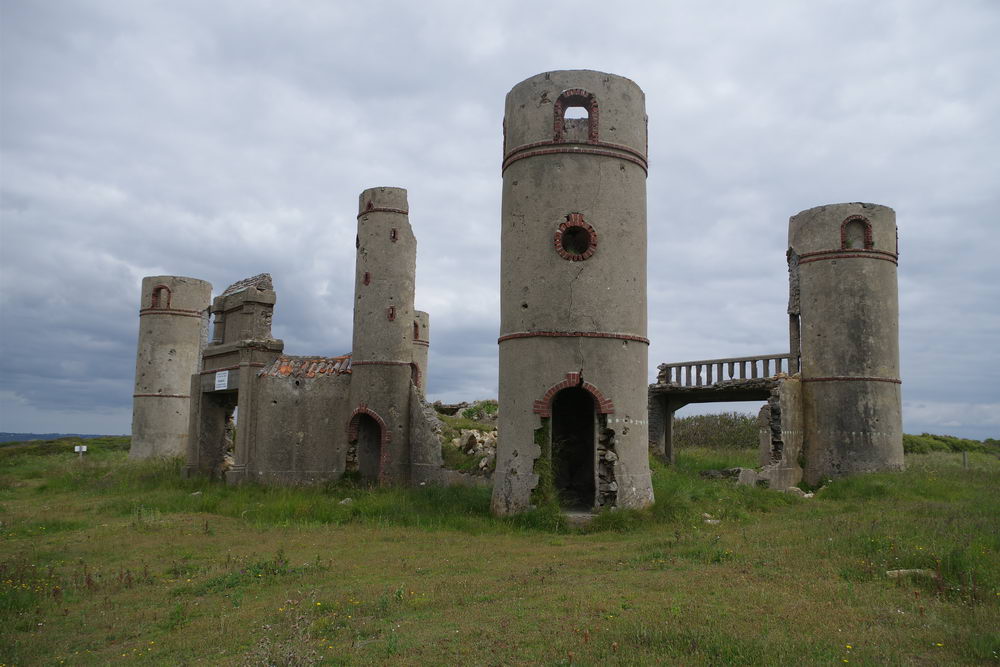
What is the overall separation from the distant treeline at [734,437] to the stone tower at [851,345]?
14.3m

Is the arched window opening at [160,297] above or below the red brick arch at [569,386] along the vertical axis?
above

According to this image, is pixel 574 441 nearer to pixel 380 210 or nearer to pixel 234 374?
pixel 380 210

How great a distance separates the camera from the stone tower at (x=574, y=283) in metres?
14.0

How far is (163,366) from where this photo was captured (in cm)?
3000

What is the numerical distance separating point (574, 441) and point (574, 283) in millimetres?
3972

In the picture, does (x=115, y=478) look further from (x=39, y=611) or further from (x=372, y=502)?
(x=39, y=611)

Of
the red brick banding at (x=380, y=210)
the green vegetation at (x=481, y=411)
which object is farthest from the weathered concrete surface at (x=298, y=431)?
the green vegetation at (x=481, y=411)

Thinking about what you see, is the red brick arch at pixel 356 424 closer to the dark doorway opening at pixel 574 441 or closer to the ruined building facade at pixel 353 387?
the ruined building facade at pixel 353 387

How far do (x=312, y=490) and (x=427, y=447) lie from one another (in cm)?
298

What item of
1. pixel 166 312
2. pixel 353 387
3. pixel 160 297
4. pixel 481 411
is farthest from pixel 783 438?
pixel 160 297

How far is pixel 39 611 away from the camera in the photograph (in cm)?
862

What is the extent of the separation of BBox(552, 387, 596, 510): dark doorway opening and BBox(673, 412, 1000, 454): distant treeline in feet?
66.4

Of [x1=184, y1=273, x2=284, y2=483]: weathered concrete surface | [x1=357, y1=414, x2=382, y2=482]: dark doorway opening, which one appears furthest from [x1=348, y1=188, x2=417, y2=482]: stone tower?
[x1=184, y1=273, x2=284, y2=483]: weathered concrete surface

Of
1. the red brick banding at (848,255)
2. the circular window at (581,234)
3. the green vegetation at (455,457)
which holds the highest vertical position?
the red brick banding at (848,255)
